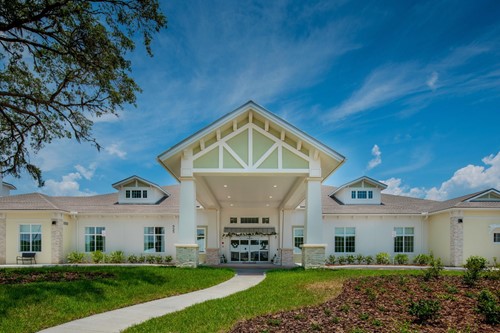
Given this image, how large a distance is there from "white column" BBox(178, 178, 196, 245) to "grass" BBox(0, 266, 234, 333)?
105 inches

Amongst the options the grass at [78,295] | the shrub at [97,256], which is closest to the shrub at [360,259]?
the grass at [78,295]

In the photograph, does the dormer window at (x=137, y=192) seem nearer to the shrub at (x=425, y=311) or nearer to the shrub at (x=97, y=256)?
the shrub at (x=97, y=256)

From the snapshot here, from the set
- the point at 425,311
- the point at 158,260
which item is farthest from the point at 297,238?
the point at 425,311

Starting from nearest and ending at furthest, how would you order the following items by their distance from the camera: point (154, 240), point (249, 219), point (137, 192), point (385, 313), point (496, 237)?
point (385, 313), point (496, 237), point (154, 240), point (249, 219), point (137, 192)

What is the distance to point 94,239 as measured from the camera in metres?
26.1

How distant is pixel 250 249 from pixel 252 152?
13539 millimetres

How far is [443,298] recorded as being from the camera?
320 inches

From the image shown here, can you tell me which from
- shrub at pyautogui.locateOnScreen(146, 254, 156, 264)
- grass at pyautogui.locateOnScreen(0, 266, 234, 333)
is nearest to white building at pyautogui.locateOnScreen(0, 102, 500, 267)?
shrub at pyautogui.locateOnScreen(146, 254, 156, 264)

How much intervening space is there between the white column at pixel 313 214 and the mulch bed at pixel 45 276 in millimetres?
8387

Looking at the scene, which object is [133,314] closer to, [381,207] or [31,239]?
[31,239]

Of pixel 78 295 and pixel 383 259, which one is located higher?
pixel 78 295

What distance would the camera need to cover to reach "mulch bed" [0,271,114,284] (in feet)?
37.7

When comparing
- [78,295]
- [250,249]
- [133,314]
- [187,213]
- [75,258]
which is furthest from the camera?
[250,249]

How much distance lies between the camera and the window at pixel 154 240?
85.6 feet
